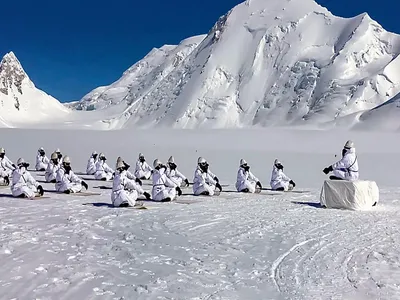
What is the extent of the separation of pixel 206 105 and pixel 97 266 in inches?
3224

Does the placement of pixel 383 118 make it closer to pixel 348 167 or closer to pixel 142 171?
pixel 142 171

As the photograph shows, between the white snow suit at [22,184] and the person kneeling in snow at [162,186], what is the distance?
3.28 m

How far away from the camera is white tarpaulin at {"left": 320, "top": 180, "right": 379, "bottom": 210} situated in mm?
12367

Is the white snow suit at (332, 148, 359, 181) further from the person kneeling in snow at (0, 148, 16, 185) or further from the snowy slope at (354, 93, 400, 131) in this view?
the snowy slope at (354, 93, 400, 131)

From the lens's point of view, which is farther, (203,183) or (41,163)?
(41,163)

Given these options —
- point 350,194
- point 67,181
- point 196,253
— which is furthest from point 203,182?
point 196,253

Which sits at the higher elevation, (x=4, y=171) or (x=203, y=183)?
(x=203, y=183)

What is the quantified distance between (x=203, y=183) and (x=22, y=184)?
5.02 metres

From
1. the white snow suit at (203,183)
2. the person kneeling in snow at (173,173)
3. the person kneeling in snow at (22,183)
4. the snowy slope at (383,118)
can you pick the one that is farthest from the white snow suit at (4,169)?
the snowy slope at (383,118)

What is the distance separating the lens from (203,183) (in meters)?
15.5

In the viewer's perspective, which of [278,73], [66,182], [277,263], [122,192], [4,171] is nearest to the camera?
[277,263]

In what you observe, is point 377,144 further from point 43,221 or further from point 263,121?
point 43,221

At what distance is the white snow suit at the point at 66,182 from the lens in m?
15.7

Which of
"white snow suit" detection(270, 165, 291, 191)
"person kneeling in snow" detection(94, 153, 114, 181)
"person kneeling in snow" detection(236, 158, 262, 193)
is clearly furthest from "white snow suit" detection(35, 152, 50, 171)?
"white snow suit" detection(270, 165, 291, 191)
